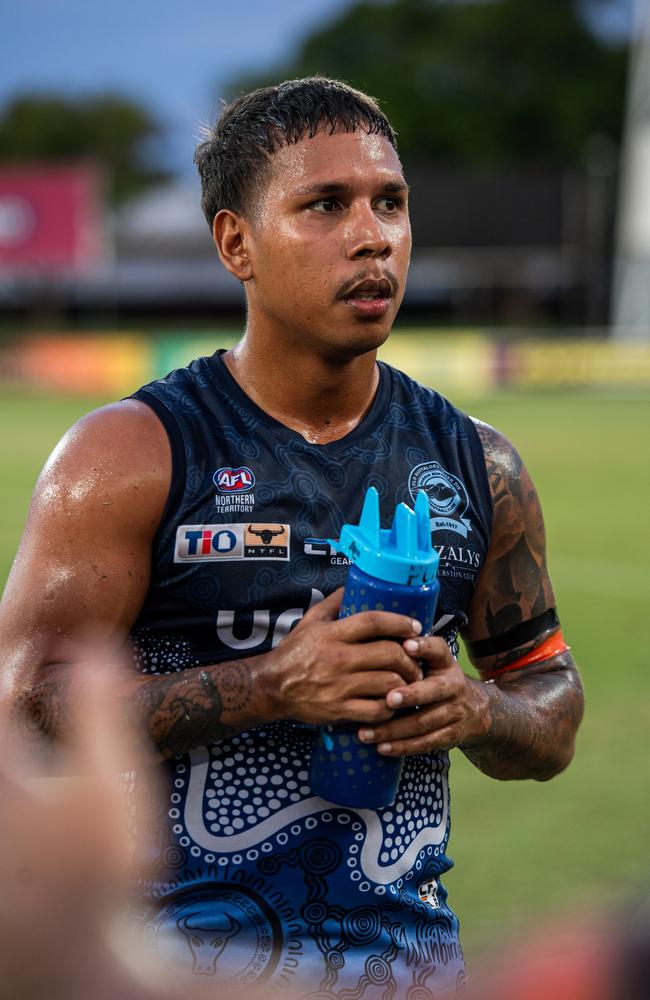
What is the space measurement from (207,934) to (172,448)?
0.85 meters

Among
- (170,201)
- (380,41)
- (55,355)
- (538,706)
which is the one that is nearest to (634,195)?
(55,355)

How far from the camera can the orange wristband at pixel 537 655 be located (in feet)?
9.44

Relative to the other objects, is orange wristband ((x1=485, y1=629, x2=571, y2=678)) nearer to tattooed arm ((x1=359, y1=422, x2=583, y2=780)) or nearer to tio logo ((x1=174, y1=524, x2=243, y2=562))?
tattooed arm ((x1=359, y1=422, x2=583, y2=780))

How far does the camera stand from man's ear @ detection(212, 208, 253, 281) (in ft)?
8.92

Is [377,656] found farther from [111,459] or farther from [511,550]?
[511,550]

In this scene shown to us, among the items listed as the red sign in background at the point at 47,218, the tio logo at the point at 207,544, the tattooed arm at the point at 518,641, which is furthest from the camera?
the red sign in background at the point at 47,218

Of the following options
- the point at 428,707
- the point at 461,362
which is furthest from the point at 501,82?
the point at 428,707

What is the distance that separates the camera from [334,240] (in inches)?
101

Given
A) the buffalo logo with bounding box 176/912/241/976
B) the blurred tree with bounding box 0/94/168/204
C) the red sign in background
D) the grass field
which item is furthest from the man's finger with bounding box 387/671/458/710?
the blurred tree with bounding box 0/94/168/204

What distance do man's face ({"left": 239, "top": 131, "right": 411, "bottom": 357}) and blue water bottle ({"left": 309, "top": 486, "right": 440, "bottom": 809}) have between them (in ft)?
1.61

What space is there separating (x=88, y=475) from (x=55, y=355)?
3069 centimetres

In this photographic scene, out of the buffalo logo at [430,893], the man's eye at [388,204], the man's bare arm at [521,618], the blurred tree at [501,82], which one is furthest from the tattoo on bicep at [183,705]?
the blurred tree at [501,82]

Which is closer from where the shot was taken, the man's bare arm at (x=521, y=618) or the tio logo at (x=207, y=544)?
the tio logo at (x=207, y=544)

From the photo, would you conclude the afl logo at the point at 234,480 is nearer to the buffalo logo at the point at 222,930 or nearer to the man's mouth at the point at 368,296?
the man's mouth at the point at 368,296
